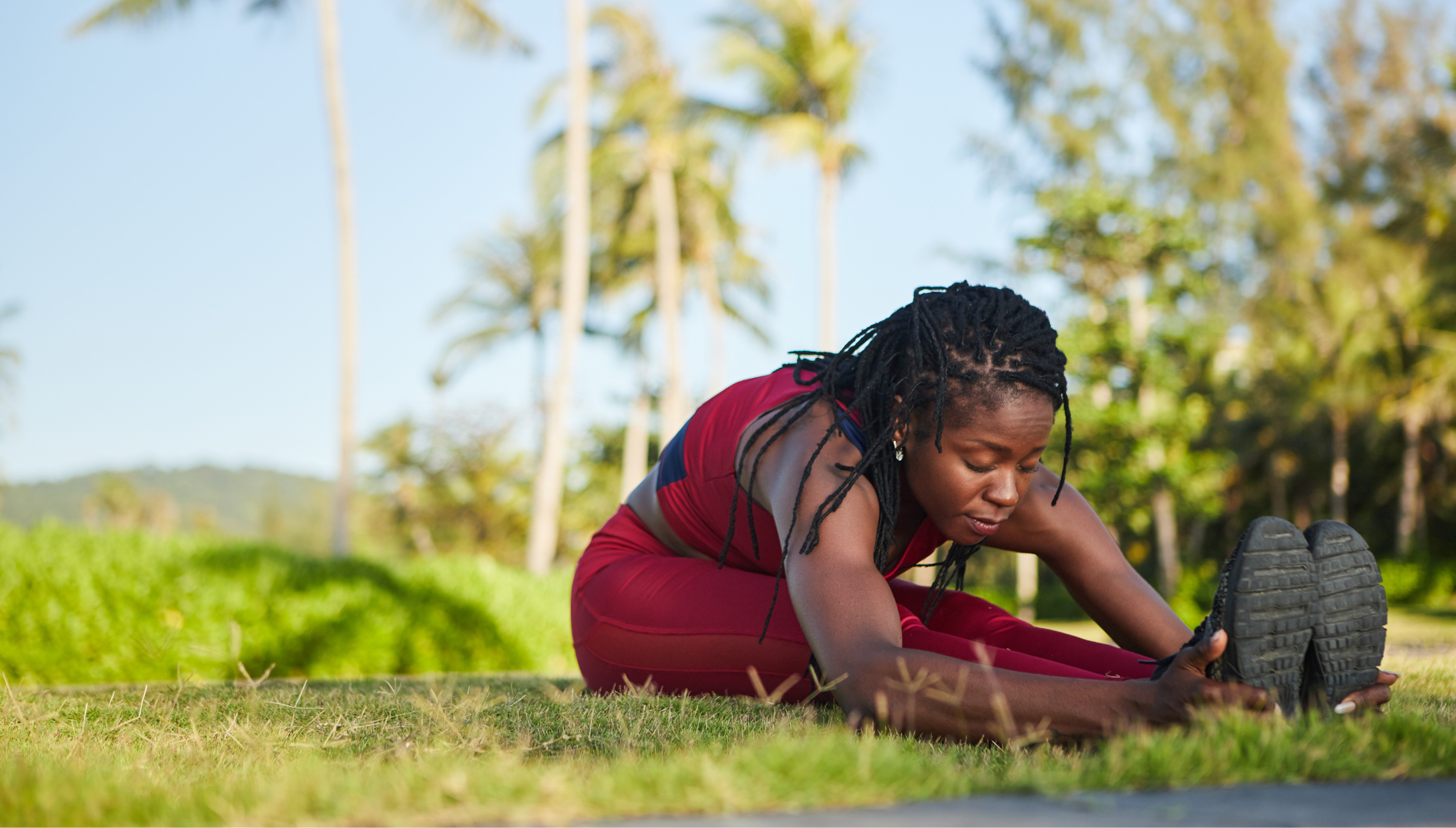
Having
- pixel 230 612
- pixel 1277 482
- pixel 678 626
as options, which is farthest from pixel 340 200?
pixel 1277 482

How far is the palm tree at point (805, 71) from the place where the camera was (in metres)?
18.1

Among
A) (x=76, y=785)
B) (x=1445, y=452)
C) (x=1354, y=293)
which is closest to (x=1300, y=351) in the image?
(x=1354, y=293)

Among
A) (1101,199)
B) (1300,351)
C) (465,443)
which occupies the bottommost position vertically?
(465,443)

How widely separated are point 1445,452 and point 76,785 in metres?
33.7

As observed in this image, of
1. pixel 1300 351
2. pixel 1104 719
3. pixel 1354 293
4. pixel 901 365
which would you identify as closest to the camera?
pixel 1104 719

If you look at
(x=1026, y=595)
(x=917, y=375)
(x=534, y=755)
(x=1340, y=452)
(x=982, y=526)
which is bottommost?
(x=1026, y=595)

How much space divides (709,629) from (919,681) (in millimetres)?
929

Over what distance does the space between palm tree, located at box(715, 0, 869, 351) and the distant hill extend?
6099cm

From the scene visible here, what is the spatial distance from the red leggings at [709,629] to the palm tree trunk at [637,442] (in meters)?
23.0

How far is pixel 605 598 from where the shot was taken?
2949mm

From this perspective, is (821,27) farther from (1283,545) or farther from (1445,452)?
(1445,452)

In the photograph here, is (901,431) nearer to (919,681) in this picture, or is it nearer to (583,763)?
(919,681)

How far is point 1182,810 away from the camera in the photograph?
1.34 metres

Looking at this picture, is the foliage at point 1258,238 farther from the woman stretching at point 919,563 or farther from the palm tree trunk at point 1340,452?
the woman stretching at point 919,563
